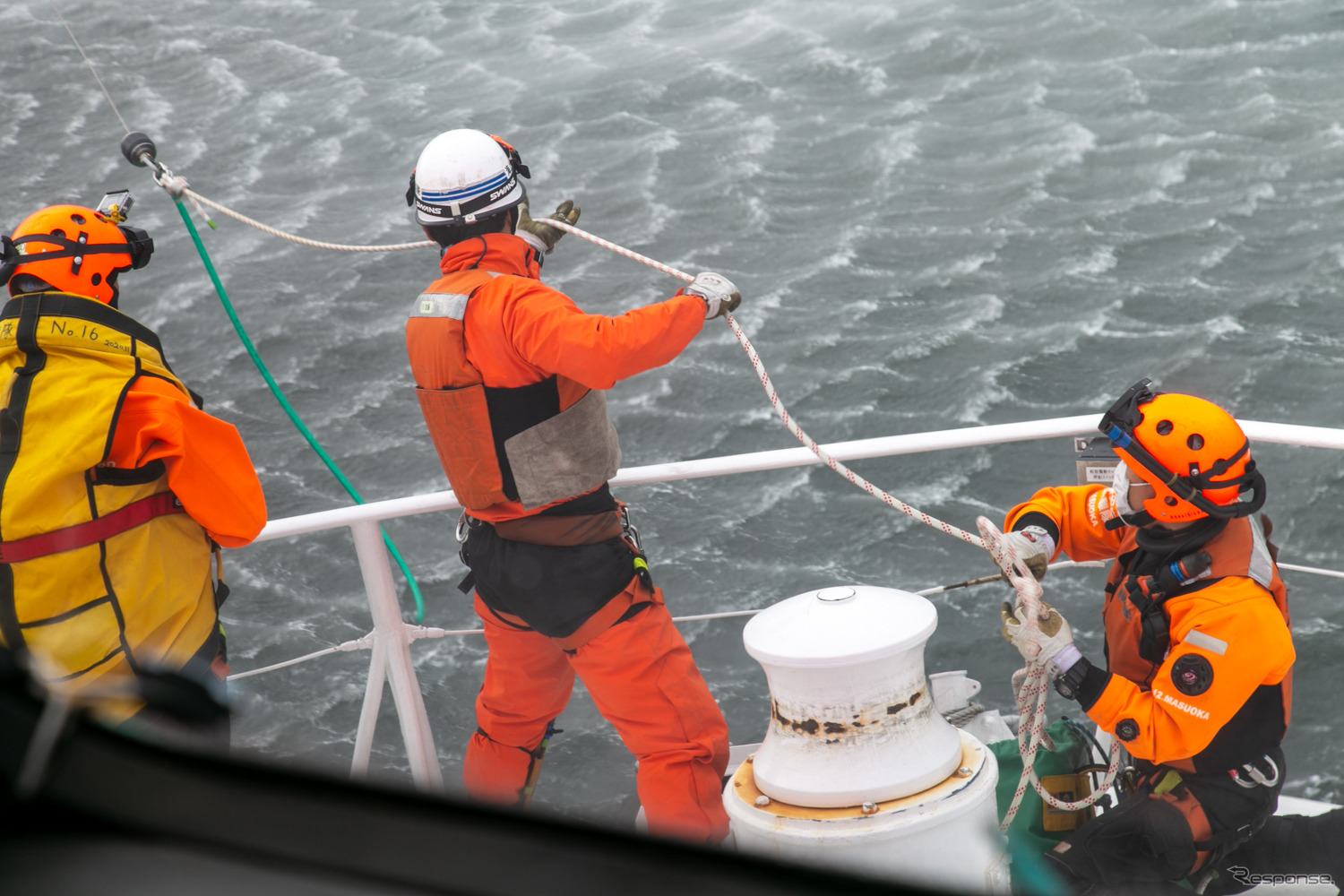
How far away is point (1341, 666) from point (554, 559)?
16.1 ft

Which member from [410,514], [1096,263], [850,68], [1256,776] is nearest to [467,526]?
[410,514]

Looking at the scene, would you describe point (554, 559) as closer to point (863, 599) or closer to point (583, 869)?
point (863, 599)

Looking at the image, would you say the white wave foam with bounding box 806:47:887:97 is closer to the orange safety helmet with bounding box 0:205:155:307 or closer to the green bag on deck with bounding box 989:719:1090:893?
the green bag on deck with bounding box 989:719:1090:893

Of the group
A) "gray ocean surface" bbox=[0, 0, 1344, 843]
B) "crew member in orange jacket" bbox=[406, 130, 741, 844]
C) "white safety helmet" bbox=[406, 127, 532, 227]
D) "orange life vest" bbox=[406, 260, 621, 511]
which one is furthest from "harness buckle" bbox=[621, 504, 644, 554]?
"gray ocean surface" bbox=[0, 0, 1344, 843]

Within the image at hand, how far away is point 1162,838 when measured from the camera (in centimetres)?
186

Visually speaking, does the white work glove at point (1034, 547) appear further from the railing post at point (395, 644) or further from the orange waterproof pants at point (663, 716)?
the railing post at point (395, 644)

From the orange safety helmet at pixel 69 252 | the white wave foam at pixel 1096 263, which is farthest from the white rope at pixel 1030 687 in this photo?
the white wave foam at pixel 1096 263

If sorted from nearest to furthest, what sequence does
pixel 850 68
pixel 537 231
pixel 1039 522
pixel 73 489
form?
1. pixel 73 489
2. pixel 1039 522
3. pixel 537 231
4. pixel 850 68

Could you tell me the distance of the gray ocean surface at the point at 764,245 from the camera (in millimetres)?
6945

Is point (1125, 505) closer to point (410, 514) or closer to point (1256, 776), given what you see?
point (1256, 776)

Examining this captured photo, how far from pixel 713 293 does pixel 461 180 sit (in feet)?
1.83

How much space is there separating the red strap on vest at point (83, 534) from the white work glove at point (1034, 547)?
4.95ft

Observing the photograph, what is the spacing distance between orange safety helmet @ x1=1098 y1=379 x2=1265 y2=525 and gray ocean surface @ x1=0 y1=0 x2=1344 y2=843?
132 inches

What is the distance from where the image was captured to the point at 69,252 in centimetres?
200
